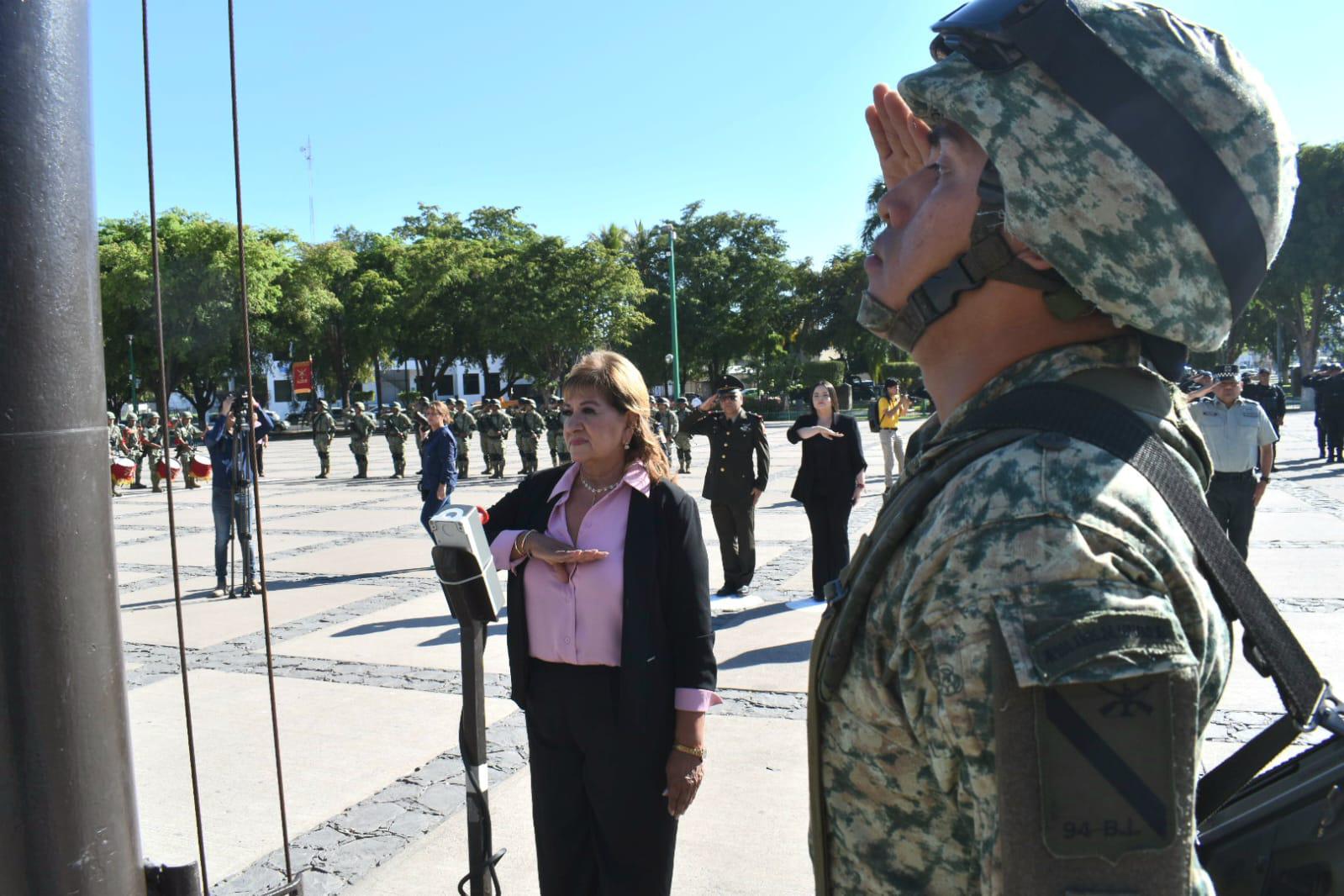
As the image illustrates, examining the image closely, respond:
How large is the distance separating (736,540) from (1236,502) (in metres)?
3.71

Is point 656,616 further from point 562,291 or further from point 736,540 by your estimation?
point 562,291

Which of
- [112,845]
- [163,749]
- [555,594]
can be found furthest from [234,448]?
[112,845]

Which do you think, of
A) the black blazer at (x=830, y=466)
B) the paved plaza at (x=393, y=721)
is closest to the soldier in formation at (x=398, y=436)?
the paved plaza at (x=393, y=721)

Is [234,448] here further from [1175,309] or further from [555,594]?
[1175,309]

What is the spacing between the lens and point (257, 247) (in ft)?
150

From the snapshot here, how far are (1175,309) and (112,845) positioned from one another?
1867 mm

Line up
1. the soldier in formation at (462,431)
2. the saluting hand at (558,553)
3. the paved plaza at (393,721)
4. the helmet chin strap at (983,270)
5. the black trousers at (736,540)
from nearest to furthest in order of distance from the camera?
the helmet chin strap at (983,270) < the saluting hand at (558,553) < the paved plaza at (393,721) < the black trousers at (736,540) < the soldier in formation at (462,431)

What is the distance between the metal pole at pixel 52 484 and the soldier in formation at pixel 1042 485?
1.23 m

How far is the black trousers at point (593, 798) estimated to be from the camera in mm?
2559

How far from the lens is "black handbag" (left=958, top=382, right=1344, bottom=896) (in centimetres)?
103

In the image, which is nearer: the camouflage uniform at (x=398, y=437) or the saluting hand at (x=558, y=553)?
the saluting hand at (x=558, y=553)

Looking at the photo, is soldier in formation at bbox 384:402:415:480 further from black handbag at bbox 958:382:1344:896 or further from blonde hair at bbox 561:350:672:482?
black handbag at bbox 958:382:1344:896

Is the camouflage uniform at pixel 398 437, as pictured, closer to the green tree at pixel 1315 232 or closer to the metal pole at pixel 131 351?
Result: the metal pole at pixel 131 351

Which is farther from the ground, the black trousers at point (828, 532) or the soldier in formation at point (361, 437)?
the soldier in formation at point (361, 437)
